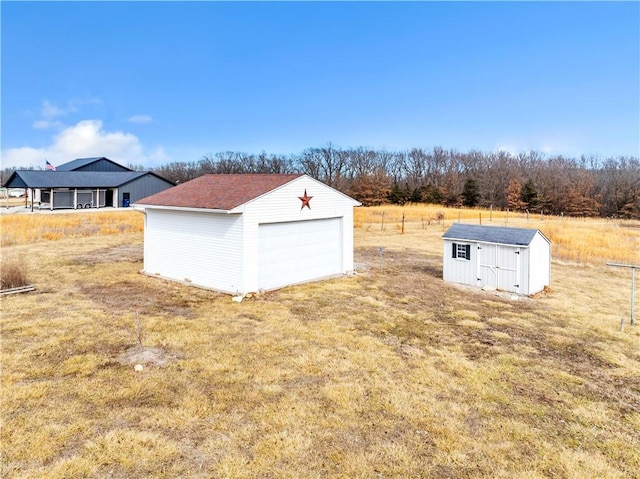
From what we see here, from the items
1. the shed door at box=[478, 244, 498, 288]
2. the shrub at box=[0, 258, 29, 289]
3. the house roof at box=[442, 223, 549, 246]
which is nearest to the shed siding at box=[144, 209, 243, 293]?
the shrub at box=[0, 258, 29, 289]

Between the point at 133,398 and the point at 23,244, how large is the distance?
64.5 feet

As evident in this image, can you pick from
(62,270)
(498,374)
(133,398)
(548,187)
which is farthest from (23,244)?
(548,187)

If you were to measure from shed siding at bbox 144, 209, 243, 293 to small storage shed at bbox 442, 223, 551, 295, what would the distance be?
24.1 ft

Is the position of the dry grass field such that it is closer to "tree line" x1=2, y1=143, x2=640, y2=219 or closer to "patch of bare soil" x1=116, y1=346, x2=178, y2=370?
"patch of bare soil" x1=116, y1=346, x2=178, y2=370

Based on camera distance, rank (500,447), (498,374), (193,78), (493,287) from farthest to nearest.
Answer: (193,78)
(493,287)
(498,374)
(500,447)

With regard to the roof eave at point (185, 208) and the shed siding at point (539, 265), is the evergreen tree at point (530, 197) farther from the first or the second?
the roof eave at point (185, 208)

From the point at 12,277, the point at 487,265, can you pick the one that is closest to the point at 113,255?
the point at 12,277

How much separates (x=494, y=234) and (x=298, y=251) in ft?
21.1

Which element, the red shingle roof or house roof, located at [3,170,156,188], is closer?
the red shingle roof

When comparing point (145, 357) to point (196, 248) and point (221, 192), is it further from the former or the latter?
point (221, 192)

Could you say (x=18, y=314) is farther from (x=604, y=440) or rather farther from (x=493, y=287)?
(x=493, y=287)

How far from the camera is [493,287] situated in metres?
13.4

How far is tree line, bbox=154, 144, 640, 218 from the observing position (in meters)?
56.9

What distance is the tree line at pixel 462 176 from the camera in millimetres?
56906
